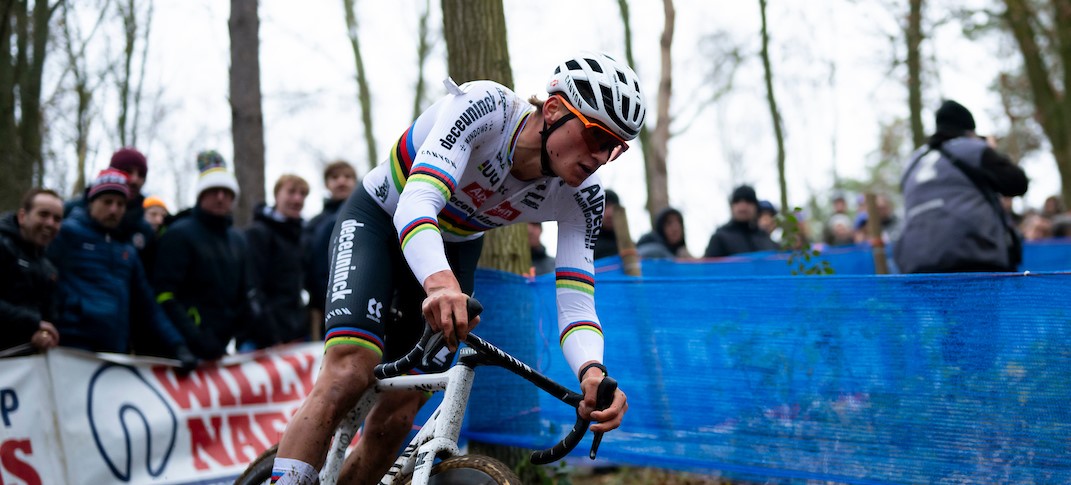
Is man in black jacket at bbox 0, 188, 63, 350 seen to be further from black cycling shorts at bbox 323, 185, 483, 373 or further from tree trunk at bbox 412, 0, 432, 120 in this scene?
tree trunk at bbox 412, 0, 432, 120

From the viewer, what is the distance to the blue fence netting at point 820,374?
3.96 meters

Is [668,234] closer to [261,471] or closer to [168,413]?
[168,413]

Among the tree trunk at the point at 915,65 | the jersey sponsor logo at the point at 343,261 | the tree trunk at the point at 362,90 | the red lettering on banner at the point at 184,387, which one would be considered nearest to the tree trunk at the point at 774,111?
the tree trunk at the point at 915,65

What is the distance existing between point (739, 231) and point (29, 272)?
6.27 m

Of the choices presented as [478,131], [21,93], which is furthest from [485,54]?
[21,93]

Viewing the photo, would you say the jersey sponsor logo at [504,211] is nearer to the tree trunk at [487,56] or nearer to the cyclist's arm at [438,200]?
the cyclist's arm at [438,200]

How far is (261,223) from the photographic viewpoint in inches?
309

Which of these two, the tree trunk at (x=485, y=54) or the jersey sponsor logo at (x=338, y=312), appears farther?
the tree trunk at (x=485, y=54)

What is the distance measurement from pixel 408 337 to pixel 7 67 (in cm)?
768

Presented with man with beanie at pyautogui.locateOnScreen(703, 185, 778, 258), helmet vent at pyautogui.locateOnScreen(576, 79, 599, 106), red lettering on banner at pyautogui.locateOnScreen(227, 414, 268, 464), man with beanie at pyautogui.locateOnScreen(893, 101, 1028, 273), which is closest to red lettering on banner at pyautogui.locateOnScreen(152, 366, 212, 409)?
red lettering on banner at pyautogui.locateOnScreen(227, 414, 268, 464)

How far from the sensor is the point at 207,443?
678cm

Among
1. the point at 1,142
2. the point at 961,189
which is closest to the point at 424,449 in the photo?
the point at 961,189

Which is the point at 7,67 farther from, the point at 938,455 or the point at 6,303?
the point at 938,455

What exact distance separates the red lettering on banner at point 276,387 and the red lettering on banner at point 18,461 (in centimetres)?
189
